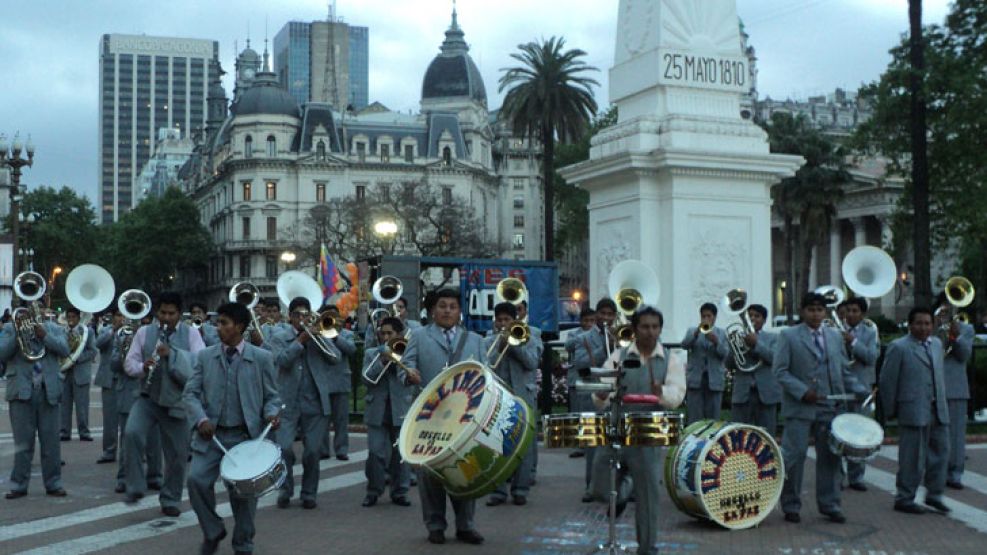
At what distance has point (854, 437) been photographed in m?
11.0

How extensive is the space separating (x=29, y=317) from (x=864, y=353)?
870cm

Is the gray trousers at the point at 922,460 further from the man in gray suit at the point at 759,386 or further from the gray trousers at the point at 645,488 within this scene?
the gray trousers at the point at 645,488

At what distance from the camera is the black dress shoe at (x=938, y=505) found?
38.7 feet

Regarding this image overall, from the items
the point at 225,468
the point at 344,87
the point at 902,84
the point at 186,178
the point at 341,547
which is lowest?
the point at 341,547

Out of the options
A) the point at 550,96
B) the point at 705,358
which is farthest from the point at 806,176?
the point at 705,358

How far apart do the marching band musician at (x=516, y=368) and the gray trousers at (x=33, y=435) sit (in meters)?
4.51

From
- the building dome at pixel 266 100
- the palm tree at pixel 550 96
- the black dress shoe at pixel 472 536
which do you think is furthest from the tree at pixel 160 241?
the black dress shoe at pixel 472 536

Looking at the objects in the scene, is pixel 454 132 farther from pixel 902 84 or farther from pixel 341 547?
pixel 341 547

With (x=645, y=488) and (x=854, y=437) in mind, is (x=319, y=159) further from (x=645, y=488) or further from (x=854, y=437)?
(x=645, y=488)

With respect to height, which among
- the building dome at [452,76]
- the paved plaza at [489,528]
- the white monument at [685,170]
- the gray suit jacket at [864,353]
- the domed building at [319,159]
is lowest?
the paved plaza at [489,528]

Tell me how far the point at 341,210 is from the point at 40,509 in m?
62.3

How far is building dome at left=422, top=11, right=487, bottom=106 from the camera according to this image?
112312 mm

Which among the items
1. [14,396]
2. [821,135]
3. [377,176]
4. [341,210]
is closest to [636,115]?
[14,396]

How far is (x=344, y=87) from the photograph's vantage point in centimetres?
15312
